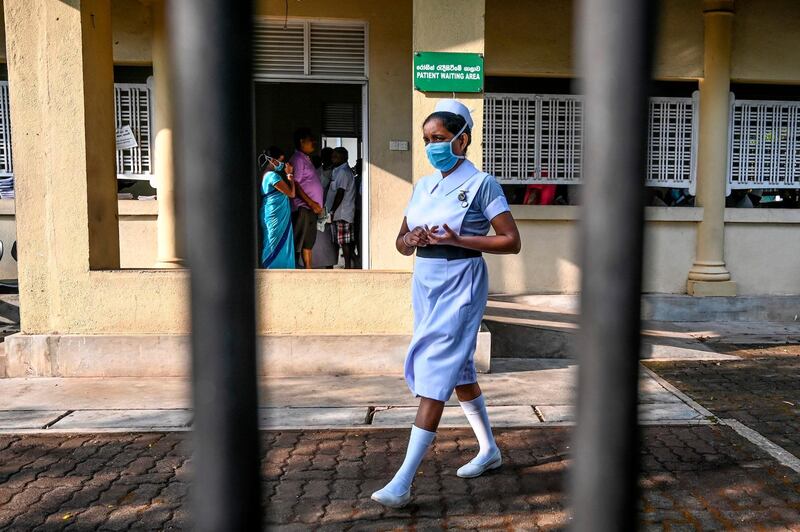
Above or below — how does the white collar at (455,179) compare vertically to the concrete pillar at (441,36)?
below

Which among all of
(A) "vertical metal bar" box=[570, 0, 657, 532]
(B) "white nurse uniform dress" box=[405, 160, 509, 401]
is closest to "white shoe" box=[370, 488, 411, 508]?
(B) "white nurse uniform dress" box=[405, 160, 509, 401]

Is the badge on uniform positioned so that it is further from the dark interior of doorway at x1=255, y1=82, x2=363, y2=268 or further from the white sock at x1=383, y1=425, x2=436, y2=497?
the dark interior of doorway at x1=255, y1=82, x2=363, y2=268

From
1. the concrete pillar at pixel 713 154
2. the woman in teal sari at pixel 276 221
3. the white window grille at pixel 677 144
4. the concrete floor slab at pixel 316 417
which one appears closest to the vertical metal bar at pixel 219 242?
the concrete floor slab at pixel 316 417

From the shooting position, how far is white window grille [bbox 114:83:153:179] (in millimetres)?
8852

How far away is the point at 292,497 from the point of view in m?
3.84

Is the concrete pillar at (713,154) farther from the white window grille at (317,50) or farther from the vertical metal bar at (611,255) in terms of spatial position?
the vertical metal bar at (611,255)

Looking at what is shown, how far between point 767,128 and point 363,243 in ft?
17.4

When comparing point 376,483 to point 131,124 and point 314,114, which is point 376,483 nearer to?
point 131,124

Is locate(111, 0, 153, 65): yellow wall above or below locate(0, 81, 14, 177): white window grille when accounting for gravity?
above

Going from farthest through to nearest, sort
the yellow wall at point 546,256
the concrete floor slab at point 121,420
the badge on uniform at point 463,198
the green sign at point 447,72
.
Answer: the yellow wall at point 546,256, the green sign at point 447,72, the concrete floor slab at point 121,420, the badge on uniform at point 463,198

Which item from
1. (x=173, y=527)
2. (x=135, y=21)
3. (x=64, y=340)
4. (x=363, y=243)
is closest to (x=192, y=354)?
(x=173, y=527)

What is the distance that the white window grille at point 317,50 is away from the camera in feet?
28.5

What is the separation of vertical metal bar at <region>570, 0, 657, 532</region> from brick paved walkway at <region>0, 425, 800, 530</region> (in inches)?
104

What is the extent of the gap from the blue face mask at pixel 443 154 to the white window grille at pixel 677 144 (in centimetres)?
623
